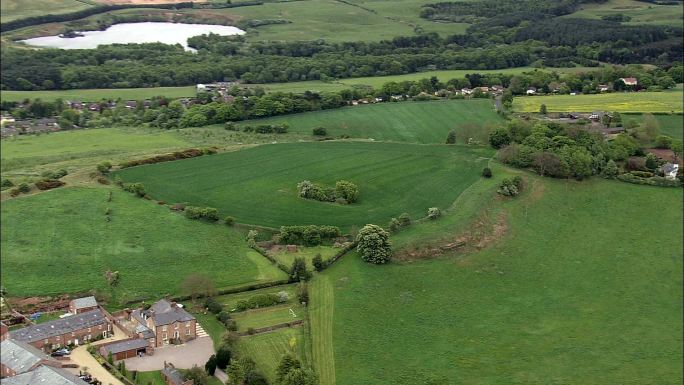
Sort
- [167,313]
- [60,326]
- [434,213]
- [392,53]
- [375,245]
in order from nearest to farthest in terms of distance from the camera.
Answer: [60,326], [167,313], [375,245], [434,213], [392,53]

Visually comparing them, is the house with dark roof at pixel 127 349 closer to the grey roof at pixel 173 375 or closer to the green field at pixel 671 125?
the grey roof at pixel 173 375

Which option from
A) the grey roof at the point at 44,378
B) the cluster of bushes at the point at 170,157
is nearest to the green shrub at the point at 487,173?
the cluster of bushes at the point at 170,157

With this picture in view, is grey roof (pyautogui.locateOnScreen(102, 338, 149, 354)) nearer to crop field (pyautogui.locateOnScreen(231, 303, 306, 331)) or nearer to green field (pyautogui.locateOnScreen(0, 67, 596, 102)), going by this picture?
crop field (pyautogui.locateOnScreen(231, 303, 306, 331))

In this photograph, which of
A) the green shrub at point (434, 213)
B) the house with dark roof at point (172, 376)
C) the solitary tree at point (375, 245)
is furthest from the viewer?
the green shrub at point (434, 213)

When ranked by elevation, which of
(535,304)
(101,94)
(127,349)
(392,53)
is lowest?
(127,349)

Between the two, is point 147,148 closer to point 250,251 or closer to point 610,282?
point 250,251

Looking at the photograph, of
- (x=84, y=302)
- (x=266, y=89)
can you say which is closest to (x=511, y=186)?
(x=84, y=302)

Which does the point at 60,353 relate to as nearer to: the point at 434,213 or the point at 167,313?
the point at 167,313
